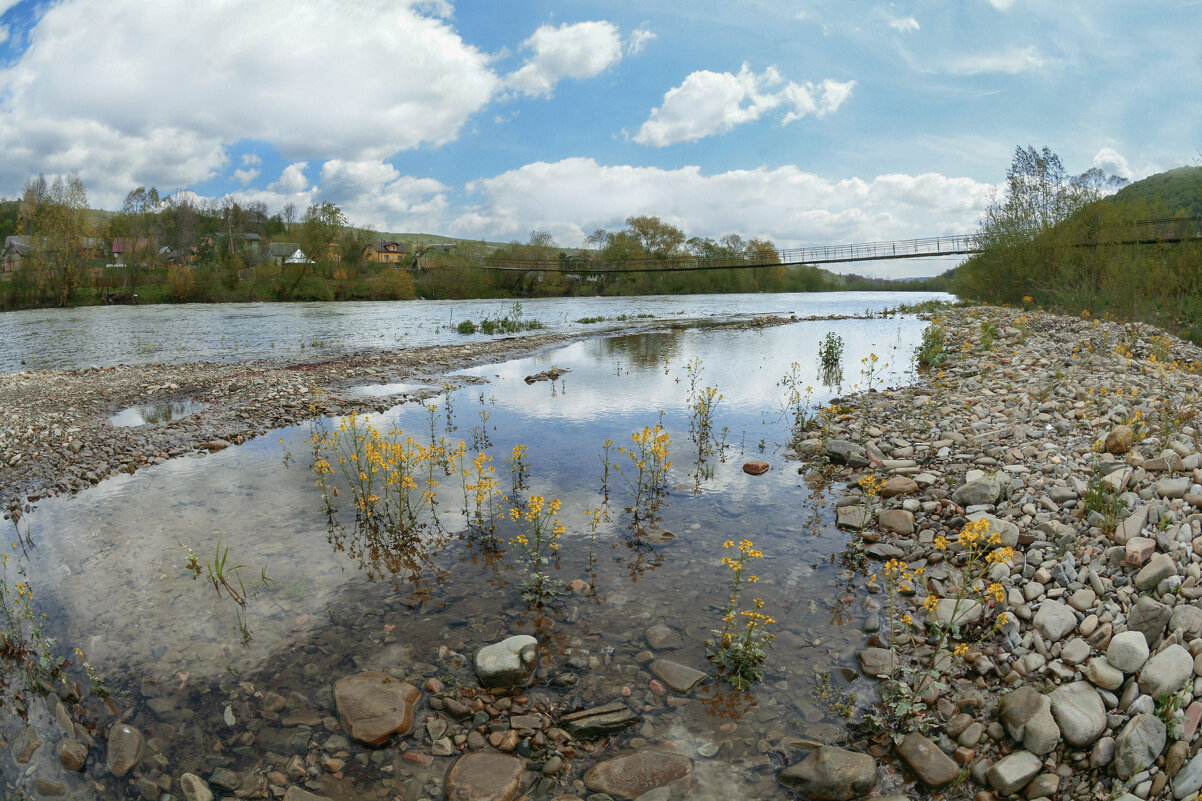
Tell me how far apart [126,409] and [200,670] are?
38.4 feet

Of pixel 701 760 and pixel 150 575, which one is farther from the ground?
pixel 150 575

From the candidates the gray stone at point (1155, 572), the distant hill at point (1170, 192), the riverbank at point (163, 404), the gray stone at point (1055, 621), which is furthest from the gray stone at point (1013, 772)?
the distant hill at point (1170, 192)

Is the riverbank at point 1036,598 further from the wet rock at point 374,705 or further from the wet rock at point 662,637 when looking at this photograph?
the wet rock at point 374,705

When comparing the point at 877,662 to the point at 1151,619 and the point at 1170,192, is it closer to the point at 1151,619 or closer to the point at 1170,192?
the point at 1151,619

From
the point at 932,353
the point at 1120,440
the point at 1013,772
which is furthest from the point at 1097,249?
the point at 1013,772

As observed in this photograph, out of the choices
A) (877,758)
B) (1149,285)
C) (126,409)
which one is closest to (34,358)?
(126,409)

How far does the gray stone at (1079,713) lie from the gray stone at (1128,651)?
0.85 feet

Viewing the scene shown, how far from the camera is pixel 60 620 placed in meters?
5.44

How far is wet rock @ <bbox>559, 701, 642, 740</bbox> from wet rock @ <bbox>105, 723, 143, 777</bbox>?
2.85 meters

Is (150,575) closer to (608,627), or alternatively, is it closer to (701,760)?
(608,627)

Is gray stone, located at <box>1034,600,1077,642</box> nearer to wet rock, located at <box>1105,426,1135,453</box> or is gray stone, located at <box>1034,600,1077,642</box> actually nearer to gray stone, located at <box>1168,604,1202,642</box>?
gray stone, located at <box>1168,604,1202,642</box>

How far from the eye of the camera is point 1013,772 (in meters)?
3.63

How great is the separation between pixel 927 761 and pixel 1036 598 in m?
2.12

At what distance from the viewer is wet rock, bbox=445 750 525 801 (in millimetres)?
3637
